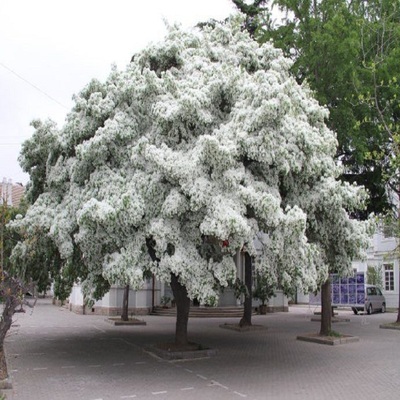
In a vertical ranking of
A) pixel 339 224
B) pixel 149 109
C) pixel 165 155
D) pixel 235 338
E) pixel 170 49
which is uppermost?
pixel 170 49

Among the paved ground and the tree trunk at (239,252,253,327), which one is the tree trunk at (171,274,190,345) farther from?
the tree trunk at (239,252,253,327)

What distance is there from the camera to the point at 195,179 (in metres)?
9.53

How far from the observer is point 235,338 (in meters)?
16.5

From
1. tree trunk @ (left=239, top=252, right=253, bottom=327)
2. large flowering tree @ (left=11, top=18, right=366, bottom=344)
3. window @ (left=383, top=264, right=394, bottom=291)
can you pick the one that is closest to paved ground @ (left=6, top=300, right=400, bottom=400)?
tree trunk @ (left=239, top=252, right=253, bottom=327)

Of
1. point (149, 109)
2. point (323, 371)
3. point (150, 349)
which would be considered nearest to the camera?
point (323, 371)

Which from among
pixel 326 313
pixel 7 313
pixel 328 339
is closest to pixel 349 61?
pixel 326 313

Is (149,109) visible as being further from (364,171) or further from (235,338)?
(364,171)

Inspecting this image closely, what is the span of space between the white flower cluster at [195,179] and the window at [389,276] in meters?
23.6

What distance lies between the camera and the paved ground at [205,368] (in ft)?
28.7

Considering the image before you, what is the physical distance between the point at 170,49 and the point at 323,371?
8.29 meters

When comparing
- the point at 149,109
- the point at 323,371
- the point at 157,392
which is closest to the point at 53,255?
the point at 149,109

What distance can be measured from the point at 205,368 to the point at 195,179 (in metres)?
4.27

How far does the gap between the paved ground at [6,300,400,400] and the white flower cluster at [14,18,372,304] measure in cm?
180

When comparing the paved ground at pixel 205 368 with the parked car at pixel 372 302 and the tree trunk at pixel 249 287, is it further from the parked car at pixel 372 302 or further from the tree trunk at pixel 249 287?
the parked car at pixel 372 302
